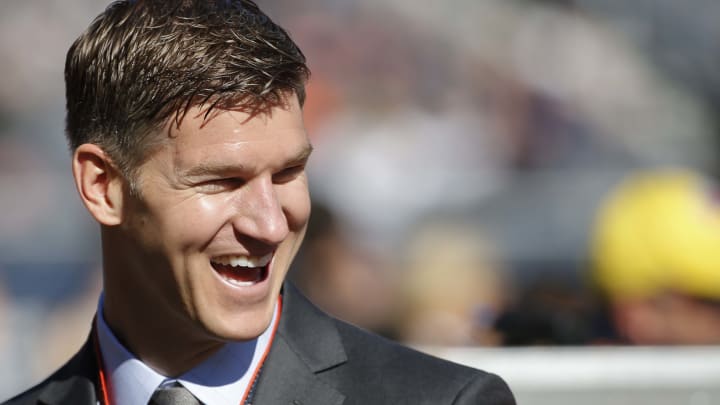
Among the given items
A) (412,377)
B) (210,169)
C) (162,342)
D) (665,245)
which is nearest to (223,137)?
(210,169)

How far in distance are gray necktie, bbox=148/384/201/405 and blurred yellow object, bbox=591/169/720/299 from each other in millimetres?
2957

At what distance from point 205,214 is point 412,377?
535 mm

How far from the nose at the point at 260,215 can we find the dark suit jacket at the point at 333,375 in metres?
0.33

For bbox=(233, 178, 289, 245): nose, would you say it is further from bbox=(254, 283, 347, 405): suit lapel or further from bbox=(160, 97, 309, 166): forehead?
bbox=(254, 283, 347, 405): suit lapel

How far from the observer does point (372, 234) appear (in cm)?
683

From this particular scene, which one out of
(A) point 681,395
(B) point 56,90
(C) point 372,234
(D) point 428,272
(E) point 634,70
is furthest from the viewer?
(E) point 634,70

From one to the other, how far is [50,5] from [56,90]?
0.80 m


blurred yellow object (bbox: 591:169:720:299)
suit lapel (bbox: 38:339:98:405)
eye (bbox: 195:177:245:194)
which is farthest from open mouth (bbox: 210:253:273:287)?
blurred yellow object (bbox: 591:169:720:299)

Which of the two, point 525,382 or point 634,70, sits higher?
point 634,70

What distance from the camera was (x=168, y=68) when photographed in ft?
6.84

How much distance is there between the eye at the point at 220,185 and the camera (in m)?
2.09

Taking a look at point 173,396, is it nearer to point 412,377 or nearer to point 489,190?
point 412,377

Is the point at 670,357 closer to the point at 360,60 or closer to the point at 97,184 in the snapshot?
the point at 97,184

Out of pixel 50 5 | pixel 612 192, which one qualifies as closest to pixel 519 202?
pixel 612 192
